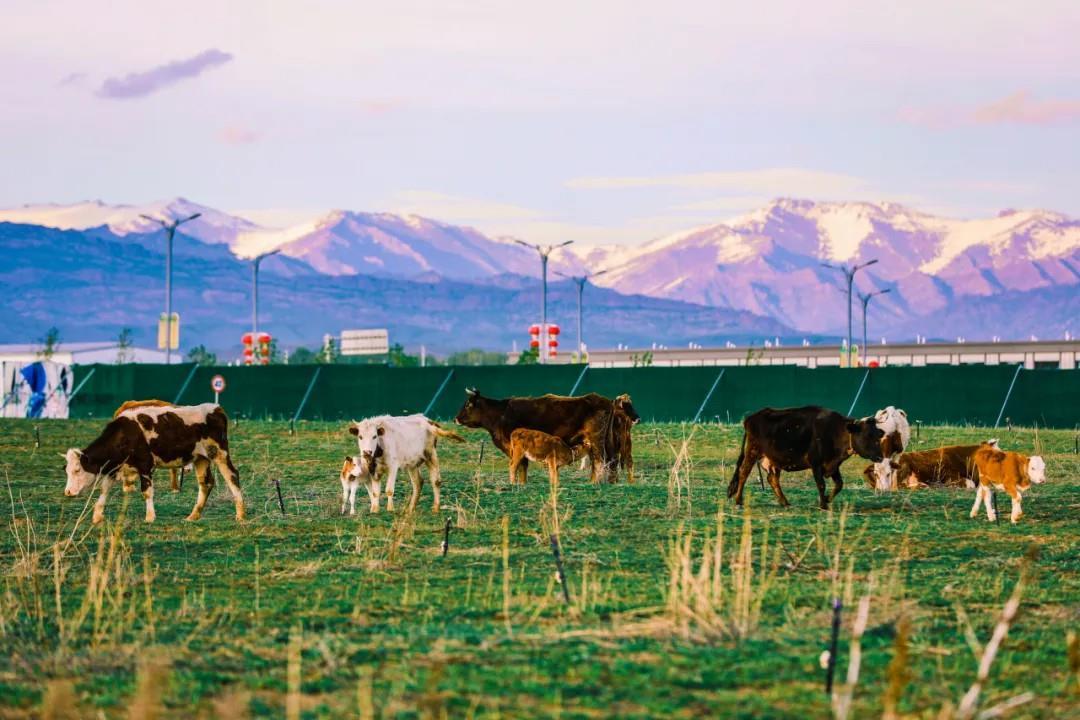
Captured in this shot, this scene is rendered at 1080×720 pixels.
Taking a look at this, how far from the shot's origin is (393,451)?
74.3ft

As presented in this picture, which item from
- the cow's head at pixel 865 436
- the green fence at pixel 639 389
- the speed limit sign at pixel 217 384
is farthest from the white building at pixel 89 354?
the cow's head at pixel 865 436

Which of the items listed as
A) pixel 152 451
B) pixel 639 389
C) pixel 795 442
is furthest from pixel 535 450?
pixel 639 389

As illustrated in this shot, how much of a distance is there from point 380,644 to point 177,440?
33.9 ft

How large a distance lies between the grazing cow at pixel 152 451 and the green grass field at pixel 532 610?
0.59 metres

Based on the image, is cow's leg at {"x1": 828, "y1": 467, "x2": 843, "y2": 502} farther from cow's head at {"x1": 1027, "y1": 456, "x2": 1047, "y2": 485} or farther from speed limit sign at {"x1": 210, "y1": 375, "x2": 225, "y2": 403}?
speed limit sign at {"x1": 210, "y1": 375, "x2": 225, "y2": 403}

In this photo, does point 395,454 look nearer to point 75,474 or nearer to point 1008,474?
point 75,474

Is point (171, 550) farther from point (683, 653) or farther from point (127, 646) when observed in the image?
point (683, 653)

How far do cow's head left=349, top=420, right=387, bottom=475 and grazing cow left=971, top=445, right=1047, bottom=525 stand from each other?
25.8 feet

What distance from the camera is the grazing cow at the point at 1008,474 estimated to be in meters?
20.4

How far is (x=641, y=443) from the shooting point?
127 ft

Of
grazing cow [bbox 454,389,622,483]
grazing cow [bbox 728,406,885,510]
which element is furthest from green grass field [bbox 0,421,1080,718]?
grazing cow [bbox 454,389,622,483]

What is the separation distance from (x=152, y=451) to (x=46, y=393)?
131 feet

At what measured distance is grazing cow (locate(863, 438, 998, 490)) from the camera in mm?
25703

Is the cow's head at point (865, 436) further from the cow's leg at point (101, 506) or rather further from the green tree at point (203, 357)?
the green tree at point (203, 357)
